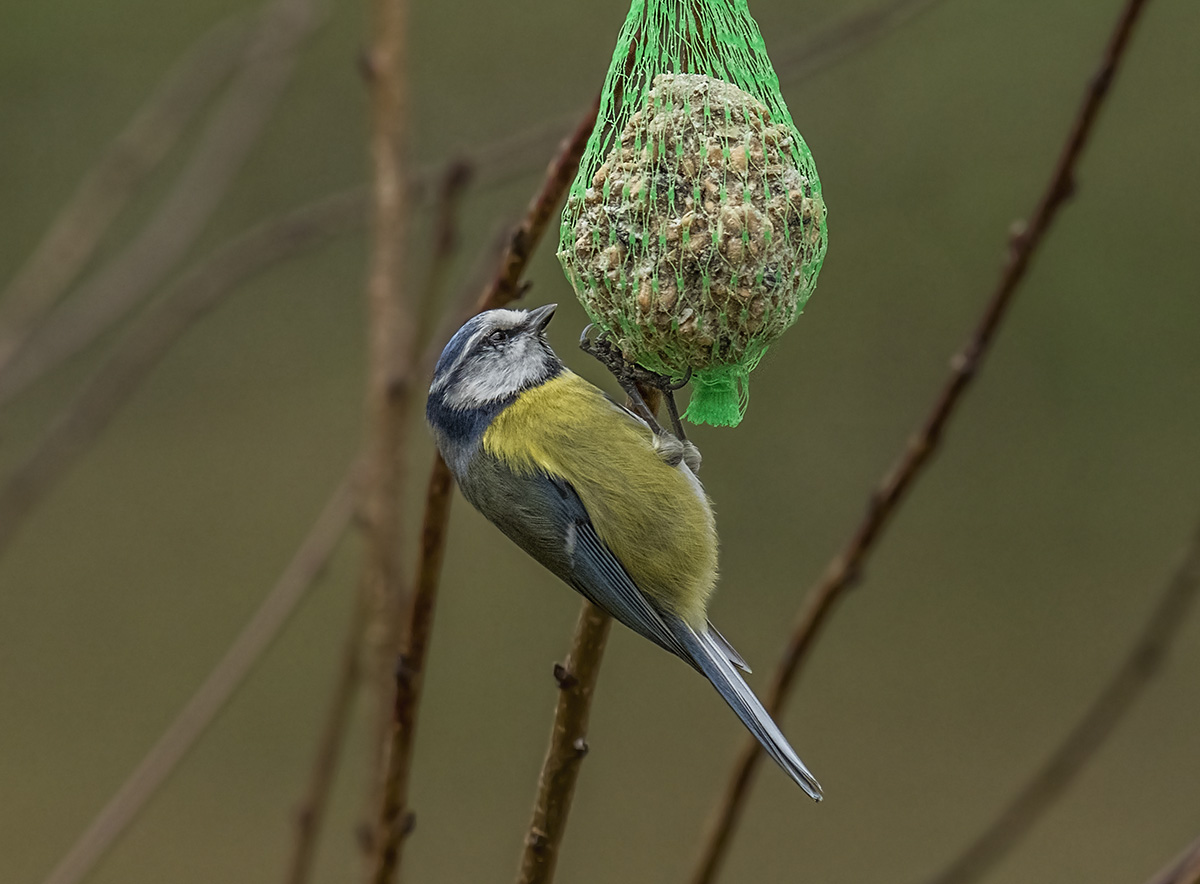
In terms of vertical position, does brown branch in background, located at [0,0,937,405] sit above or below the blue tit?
above

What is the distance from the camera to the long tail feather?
5.32 ft

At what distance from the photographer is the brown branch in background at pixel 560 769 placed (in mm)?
1284

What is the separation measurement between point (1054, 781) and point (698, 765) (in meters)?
3.26

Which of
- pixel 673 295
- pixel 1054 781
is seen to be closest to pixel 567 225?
pixel 673 295

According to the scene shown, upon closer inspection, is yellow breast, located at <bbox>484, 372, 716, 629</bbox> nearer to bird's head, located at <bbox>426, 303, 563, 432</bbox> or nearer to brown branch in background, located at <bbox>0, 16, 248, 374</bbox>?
bird's head, located at <bbox>426, 303, 563, 432</bbox>

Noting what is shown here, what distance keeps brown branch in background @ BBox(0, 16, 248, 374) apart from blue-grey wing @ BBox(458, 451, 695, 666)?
0.74 meters

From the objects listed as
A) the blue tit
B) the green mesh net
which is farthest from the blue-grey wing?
the green mesh net

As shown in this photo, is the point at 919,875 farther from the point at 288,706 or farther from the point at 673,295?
the point at 673,295

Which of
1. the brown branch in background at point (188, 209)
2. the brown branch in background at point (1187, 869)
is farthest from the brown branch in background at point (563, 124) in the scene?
the brown branch in background at point (1187, 869)

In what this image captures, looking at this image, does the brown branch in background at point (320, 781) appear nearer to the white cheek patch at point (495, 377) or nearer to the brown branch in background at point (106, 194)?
the brown branch in background at point (106, 194)

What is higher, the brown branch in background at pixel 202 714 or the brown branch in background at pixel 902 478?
the brown branch in background at pixel 902 478

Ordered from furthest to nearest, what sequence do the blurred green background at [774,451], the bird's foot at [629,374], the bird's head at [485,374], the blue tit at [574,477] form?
the blurred green background at [774,451] < the bird's head at [485,374] < the blue tit at [574,477] < the bird's foot at [629,374]

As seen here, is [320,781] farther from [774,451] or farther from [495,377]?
[774,451]

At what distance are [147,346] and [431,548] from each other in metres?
0.49
